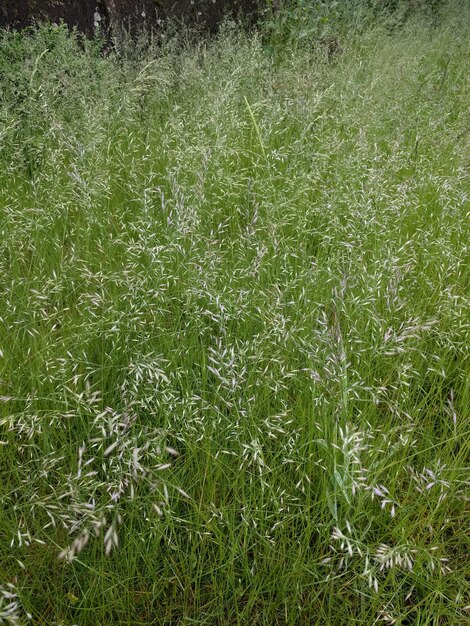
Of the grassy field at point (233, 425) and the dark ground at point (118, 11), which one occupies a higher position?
the dark ground at point (118, 11)

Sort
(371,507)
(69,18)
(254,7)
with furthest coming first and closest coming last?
(254,7)
(69,18)
(371,507)

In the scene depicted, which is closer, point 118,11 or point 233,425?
point 233,425

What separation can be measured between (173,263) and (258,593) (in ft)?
3.75

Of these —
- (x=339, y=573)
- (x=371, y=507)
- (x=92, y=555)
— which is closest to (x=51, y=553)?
(x=92, y=555)

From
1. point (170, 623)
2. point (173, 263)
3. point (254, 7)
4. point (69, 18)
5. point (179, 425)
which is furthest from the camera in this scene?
point (254, 7)

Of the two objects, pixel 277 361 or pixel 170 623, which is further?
pixel 277 361

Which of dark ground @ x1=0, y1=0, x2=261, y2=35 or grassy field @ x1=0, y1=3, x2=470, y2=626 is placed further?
dark ground @ x1=0, y1=0, x2=261, y2=35

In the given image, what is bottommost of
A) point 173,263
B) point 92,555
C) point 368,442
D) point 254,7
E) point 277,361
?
point 368,442

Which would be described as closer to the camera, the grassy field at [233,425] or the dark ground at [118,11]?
the grassy field at [233,425]

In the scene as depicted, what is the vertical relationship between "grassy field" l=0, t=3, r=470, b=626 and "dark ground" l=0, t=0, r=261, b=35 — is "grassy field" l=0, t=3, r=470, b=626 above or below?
below

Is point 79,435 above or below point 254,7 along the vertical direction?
below

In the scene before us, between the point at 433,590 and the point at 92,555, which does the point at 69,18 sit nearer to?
the point at 92,555

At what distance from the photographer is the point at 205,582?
1.30 metres

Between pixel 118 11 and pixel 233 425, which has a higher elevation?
pixel 118 11
